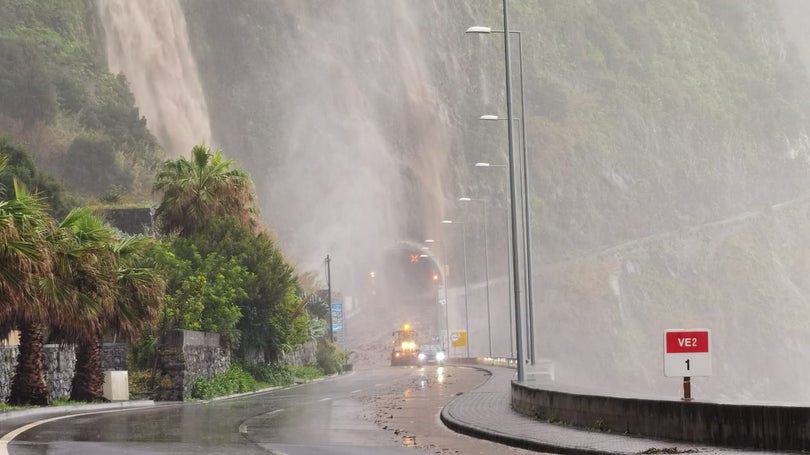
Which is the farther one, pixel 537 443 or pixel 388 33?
pixel 388 33

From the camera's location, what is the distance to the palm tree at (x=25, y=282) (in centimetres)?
2573

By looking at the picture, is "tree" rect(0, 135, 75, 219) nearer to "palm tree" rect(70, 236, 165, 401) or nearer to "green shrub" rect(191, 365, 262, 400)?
"green shrub" rect(191, 365, 262, 400)

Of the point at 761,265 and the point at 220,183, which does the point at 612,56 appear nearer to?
the point at 761,265

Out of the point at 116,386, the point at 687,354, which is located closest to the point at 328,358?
the point at 116,386

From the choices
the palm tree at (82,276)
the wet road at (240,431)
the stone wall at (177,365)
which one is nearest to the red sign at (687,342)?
the wet road at (240,431)

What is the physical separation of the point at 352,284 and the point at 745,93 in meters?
89.7

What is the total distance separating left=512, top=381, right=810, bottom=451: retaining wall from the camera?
15383 mm

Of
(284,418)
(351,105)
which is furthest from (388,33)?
(284,418)

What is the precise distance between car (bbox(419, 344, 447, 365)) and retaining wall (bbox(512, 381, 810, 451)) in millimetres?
78606

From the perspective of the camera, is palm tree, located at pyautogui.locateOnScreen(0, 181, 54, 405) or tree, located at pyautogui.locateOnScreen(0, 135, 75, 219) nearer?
palm tree, located at pyautogui.locateOnScreen(0, 181, 54, 405)

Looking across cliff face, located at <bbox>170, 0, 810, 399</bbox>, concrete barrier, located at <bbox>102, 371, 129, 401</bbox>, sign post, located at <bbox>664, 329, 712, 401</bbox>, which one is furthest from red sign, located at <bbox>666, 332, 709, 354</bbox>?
cliff face, located at <bbox>170, 0, 810, 399</bbox>

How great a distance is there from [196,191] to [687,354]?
36.9 metres

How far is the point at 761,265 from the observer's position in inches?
6599

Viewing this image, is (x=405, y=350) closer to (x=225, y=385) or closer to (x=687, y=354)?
(x=225, y=385)
